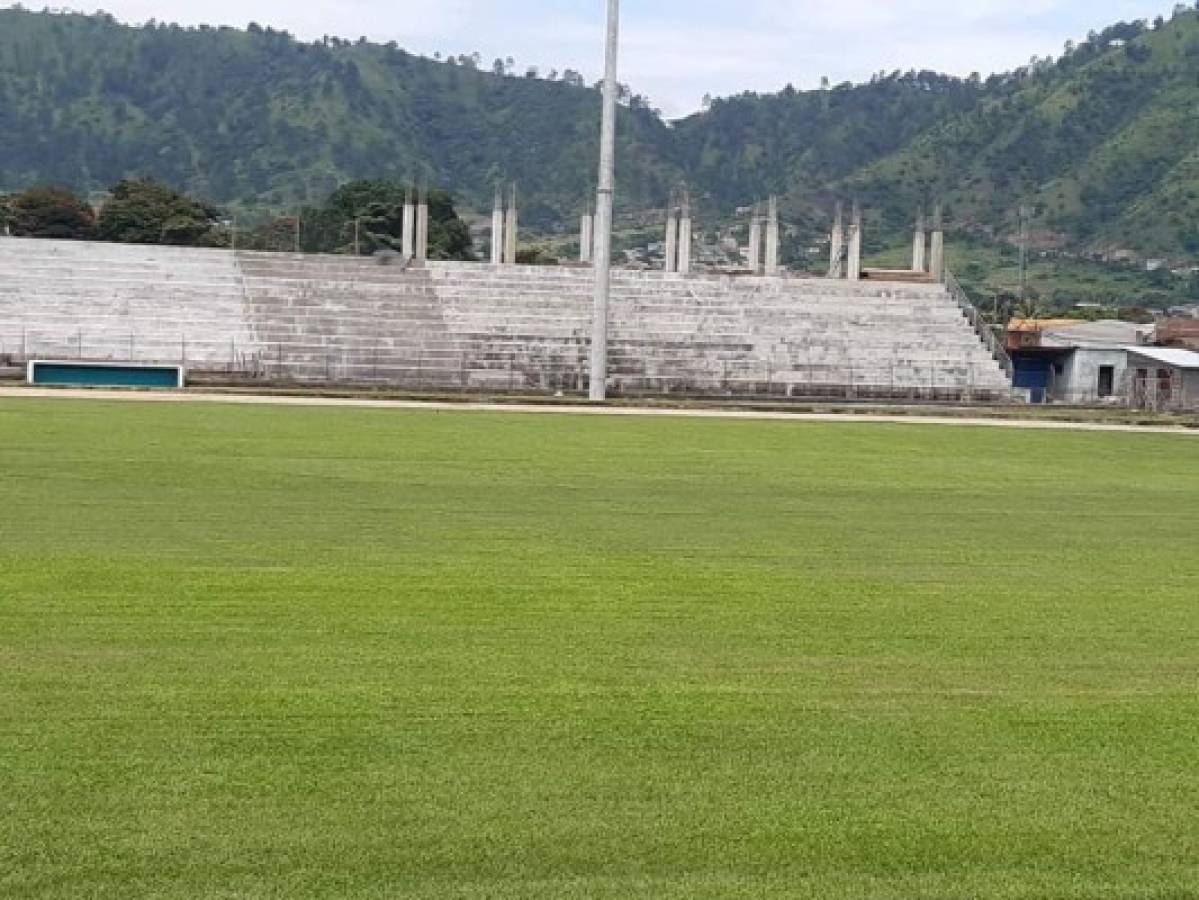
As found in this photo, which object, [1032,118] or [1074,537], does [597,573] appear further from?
[1032,118]

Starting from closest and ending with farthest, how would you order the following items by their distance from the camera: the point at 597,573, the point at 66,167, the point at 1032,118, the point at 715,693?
the point at 715,693 < the point at 597,573 < the point at 1032,118 < the point at 66,167

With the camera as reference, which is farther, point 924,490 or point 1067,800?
point 924,490

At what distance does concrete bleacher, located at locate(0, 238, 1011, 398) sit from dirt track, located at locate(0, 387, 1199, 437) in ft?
20.2

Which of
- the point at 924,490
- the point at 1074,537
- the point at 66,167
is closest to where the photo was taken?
the point at 1074,537

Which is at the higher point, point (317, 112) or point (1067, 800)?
point (317, 112)

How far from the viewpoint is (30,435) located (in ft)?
74.3

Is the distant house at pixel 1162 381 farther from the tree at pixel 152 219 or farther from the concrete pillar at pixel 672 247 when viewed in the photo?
the tree at pixel 152 219

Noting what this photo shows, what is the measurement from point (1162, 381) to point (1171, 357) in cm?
172

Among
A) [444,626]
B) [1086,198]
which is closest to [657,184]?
[1086,198]

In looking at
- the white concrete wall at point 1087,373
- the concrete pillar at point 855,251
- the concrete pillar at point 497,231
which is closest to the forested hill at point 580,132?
the concrete pillar at point 855,251

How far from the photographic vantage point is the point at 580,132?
179m

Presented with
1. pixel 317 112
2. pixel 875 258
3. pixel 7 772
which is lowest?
pixel 7 772

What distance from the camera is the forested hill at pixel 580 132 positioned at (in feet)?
470

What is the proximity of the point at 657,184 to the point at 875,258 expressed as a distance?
45.4 metres
